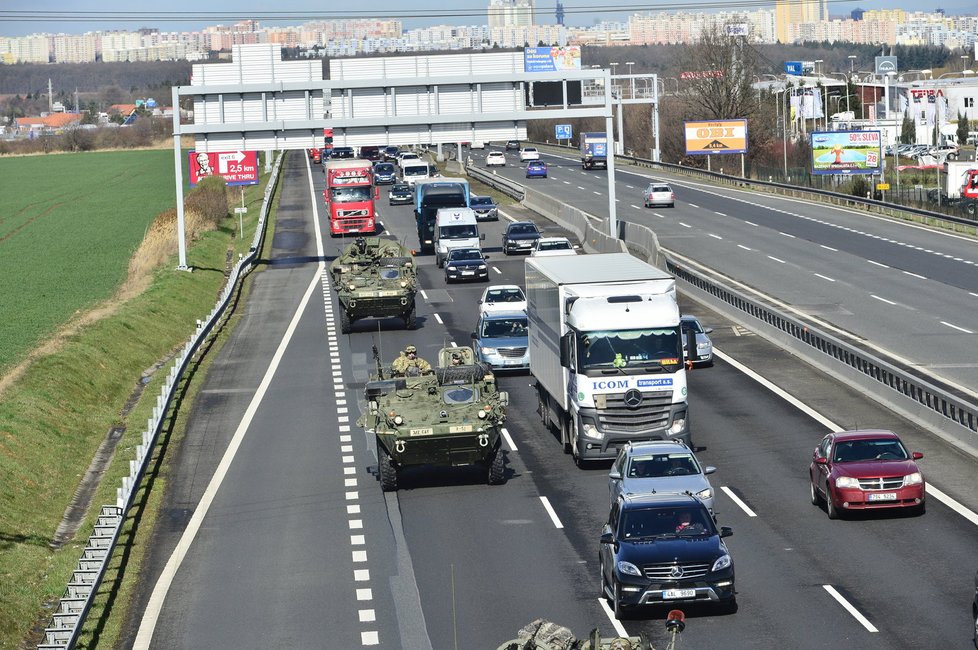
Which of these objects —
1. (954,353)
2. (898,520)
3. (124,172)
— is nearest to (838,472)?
(898,520)

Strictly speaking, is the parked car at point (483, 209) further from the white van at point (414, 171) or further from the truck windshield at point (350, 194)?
the white van at point (414, 171)

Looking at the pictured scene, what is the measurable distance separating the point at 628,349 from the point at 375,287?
19353 mm

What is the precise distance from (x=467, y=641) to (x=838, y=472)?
8532mm

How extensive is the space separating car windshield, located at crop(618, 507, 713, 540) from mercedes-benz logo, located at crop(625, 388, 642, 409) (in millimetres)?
8443

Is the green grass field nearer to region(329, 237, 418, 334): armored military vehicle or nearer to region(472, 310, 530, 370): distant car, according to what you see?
region(329, 237, 418, 334): armored military vehicle

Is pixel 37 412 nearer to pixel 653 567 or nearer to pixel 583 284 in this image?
pixel 583 284

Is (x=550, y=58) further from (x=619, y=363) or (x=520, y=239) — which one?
(x=619, y=363)

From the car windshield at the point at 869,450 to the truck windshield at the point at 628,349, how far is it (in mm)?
Answer: 4599

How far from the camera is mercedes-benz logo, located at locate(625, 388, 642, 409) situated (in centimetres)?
2850

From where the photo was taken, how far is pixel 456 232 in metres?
65.9

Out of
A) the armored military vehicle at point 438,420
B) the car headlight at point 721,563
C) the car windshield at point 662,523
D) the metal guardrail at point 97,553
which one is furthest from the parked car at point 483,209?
the car headlight at point 721,563

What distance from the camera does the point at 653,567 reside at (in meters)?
19.0

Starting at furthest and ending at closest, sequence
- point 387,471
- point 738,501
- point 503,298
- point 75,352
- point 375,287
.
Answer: point 375,287 < point 503,298 < point 75,352 < point 387,471 < point 738,501

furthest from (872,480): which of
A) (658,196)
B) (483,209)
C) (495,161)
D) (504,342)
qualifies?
(495,161)
